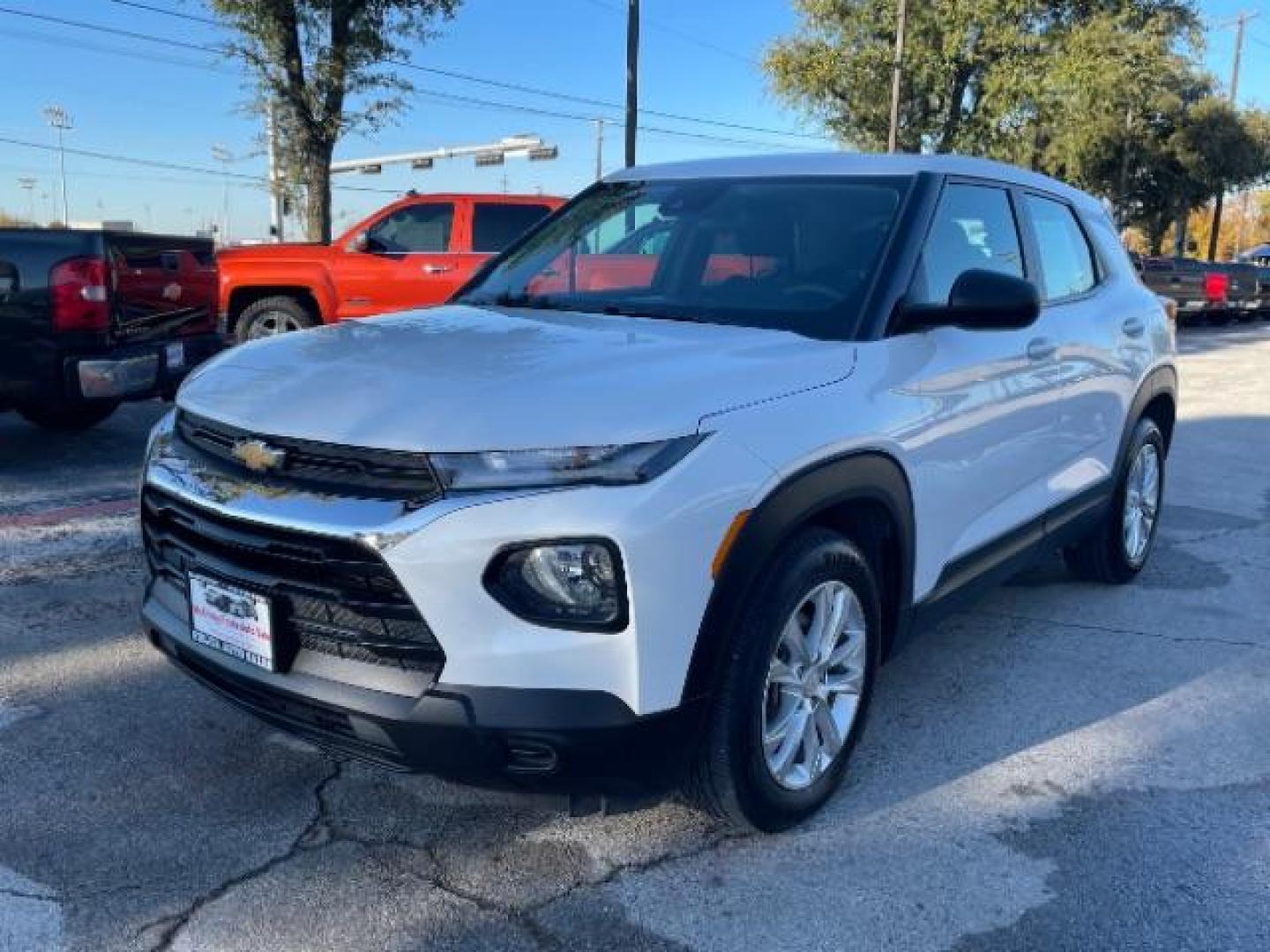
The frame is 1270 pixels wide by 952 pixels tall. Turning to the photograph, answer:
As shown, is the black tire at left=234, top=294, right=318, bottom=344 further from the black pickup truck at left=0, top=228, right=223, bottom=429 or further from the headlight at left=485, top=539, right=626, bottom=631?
the headlight at left=485, top=539, right=626, bottom=631

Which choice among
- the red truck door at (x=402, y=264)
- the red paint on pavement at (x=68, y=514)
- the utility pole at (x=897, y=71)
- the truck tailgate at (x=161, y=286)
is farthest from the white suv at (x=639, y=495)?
the utility pole at (x=897, y=71)

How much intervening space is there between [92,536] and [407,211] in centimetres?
652

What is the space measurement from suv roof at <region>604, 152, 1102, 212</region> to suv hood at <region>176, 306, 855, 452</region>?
938mm

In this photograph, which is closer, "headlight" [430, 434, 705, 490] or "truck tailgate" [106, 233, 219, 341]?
"headlight" [430, 434, 705, 490]

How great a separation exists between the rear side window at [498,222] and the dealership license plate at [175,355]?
4615mm

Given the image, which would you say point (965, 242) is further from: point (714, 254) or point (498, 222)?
point (498, 222)

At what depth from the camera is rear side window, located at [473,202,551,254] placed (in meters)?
11.1

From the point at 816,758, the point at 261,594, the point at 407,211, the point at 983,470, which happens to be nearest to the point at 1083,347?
the point at 983,470

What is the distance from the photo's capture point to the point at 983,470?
11.7 feet

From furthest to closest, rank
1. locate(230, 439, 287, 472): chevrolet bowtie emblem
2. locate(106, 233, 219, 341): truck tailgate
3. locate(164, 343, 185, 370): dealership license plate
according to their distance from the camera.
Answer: locate(164, 343, 185, 370): dealership license plate → locate(106, 233, 219, 341): truck tailgate → locate(230, 439, 287, 472): chevrolet bowtie emblem

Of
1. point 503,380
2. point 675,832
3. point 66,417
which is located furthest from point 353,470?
point 66,417

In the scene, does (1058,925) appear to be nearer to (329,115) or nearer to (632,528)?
(632,528)

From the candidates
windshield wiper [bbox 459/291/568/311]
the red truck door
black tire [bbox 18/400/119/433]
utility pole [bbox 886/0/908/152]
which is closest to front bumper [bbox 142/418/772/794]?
windshield wiper [bbox 459/291/568/311]

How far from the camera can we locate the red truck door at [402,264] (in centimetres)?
1104
